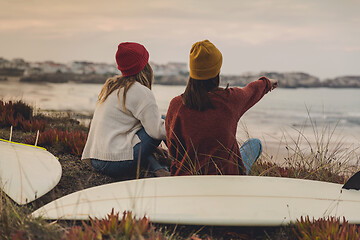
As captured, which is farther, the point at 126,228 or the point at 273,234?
the point at 273,234

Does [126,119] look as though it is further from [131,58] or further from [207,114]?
→ [207,114]

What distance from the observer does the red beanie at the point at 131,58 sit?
12.5ft

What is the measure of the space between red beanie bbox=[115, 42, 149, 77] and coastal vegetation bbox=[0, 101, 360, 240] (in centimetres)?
115

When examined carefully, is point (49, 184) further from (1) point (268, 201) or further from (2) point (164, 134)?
(1) point (268, 201)

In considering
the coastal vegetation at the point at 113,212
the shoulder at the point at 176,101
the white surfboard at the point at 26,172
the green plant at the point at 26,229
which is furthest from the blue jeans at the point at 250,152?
the green plant at the point at 26,229

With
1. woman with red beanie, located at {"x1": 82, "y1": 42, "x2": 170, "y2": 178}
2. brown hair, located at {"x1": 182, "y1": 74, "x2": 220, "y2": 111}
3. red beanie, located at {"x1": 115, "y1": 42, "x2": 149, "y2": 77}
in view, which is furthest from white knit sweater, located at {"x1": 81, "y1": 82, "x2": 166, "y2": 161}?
brown hair, located at {"x1": 182, "y1": 74, "x2": 220, "y2": 111}

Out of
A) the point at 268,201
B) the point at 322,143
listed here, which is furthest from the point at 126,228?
the point at 322,143

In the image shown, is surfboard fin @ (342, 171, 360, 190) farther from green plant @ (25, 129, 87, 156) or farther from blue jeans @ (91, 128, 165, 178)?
green plant @ (25, 129, 87, 156)

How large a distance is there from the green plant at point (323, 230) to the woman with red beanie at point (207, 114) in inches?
31.1

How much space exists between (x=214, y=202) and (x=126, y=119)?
1196 mm

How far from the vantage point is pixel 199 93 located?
3277 millimetres

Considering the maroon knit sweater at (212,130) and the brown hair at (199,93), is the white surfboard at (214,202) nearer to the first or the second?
the maroon knit sweater at (212,130)

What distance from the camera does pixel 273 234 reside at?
313cm

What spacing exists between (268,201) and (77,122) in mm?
4829
